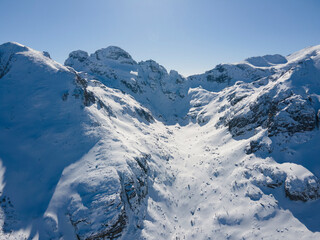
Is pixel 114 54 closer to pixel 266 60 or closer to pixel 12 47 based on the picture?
pixel 12 47

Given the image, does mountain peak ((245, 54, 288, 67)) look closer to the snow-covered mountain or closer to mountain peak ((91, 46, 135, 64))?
mountain peak ((91, 46, 135, 64))

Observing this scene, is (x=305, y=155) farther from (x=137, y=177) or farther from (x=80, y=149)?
(x=80, y=149)

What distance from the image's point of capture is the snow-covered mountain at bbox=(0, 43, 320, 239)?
55.1 ft

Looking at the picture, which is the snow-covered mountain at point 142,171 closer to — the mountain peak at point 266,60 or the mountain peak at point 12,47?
the mountain peak at point 12,47

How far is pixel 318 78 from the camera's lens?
104 feet

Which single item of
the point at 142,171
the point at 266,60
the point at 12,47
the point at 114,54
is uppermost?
the point at 114,54

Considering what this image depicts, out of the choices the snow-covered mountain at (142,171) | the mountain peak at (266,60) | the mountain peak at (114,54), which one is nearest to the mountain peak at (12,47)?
the snow-covered mountain at (142,171)

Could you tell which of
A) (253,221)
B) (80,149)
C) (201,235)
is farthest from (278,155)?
(80,149)

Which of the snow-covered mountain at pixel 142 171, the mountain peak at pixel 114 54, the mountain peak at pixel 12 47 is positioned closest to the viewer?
the snow-covered mountain at pixel 142 171

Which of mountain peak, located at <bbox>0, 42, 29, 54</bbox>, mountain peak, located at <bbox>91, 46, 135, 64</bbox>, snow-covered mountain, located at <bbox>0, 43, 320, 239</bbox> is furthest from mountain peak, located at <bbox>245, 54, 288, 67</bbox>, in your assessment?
mountain peak, located at <bbox>0, 42, 29, 54</bbox>

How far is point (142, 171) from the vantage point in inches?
1002

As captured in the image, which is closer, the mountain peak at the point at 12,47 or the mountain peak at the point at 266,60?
the mountain peak at the point at 12,47

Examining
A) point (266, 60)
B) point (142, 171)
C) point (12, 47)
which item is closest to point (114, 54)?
point (12, 47)

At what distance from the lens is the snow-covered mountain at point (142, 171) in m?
16.8
